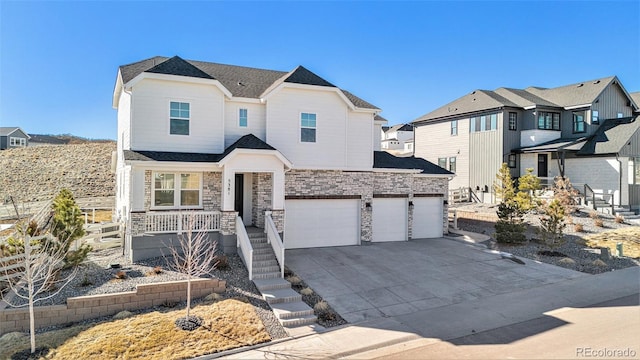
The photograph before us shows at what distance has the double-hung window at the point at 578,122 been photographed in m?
28.0

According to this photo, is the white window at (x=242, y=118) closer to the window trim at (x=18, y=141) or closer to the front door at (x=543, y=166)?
the front door at (x=543, y=166)

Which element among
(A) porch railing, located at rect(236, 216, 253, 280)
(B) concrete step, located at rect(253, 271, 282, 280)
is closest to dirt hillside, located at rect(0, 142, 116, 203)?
(A) porch railing, located at rect(236, 216, 253, 280)

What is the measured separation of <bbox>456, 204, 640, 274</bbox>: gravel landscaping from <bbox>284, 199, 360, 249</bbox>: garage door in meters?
7.00

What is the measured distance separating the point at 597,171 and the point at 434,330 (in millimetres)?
24480

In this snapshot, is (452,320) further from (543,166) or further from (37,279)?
(543,166)

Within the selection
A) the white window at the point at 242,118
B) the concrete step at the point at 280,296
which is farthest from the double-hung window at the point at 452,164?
the concrete step at the point at 280,296

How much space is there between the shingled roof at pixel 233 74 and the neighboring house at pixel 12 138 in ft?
190

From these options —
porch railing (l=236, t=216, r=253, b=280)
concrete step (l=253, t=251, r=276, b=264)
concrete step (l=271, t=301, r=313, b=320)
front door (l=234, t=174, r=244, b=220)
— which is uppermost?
front door (l=234, t=174, r=244, b=220)

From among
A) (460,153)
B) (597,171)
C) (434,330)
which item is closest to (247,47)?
(434,330)

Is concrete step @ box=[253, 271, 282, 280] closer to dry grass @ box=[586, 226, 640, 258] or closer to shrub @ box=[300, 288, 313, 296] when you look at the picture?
shrub @ box=[300, 288, 313, 296]

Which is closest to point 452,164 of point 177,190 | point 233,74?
point 233,74

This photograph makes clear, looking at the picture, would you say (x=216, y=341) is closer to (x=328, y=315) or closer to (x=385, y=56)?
(x=328, y=315)

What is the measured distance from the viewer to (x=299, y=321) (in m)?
9.19

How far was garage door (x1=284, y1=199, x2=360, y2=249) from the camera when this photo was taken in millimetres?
16422
